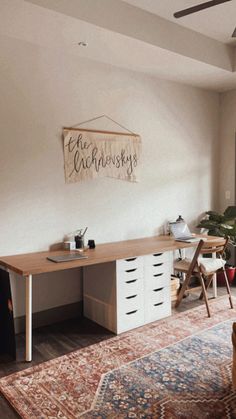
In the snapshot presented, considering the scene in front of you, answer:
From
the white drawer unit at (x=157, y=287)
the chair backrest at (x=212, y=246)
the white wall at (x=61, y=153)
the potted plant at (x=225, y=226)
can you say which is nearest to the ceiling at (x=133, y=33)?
the white wall at (x=61, y=153)

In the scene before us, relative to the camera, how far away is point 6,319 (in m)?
2.72

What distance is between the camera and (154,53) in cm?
330

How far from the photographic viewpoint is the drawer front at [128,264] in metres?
3.03

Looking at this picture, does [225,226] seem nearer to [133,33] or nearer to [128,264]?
[128,264]

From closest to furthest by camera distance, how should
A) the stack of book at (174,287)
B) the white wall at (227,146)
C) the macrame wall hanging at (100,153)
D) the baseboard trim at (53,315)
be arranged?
the baseboard trim at (53,315) → the macrame wall hanging at (100,153) → the stack of book at (174,287) → the white wall at (227,146)

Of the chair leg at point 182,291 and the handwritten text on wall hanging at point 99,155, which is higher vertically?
the handwritten text on wall hanging at point 99,155

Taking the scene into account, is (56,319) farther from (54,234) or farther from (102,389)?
(102,389)

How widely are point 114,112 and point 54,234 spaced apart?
143cm

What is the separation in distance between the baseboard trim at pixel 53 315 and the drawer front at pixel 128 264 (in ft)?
2.48

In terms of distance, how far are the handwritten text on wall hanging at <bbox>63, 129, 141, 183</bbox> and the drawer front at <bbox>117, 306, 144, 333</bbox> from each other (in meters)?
1.34

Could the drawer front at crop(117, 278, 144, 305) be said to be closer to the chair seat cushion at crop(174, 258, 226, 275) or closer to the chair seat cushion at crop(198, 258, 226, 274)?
the chair seat cushion at crop(174, 258, 226, 275)

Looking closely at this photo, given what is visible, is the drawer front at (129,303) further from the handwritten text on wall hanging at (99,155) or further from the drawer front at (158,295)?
the handwritten text on wall hanging at (99,155)

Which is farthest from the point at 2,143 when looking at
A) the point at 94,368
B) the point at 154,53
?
the point at 94,368

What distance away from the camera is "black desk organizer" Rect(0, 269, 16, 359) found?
2.65 meters
